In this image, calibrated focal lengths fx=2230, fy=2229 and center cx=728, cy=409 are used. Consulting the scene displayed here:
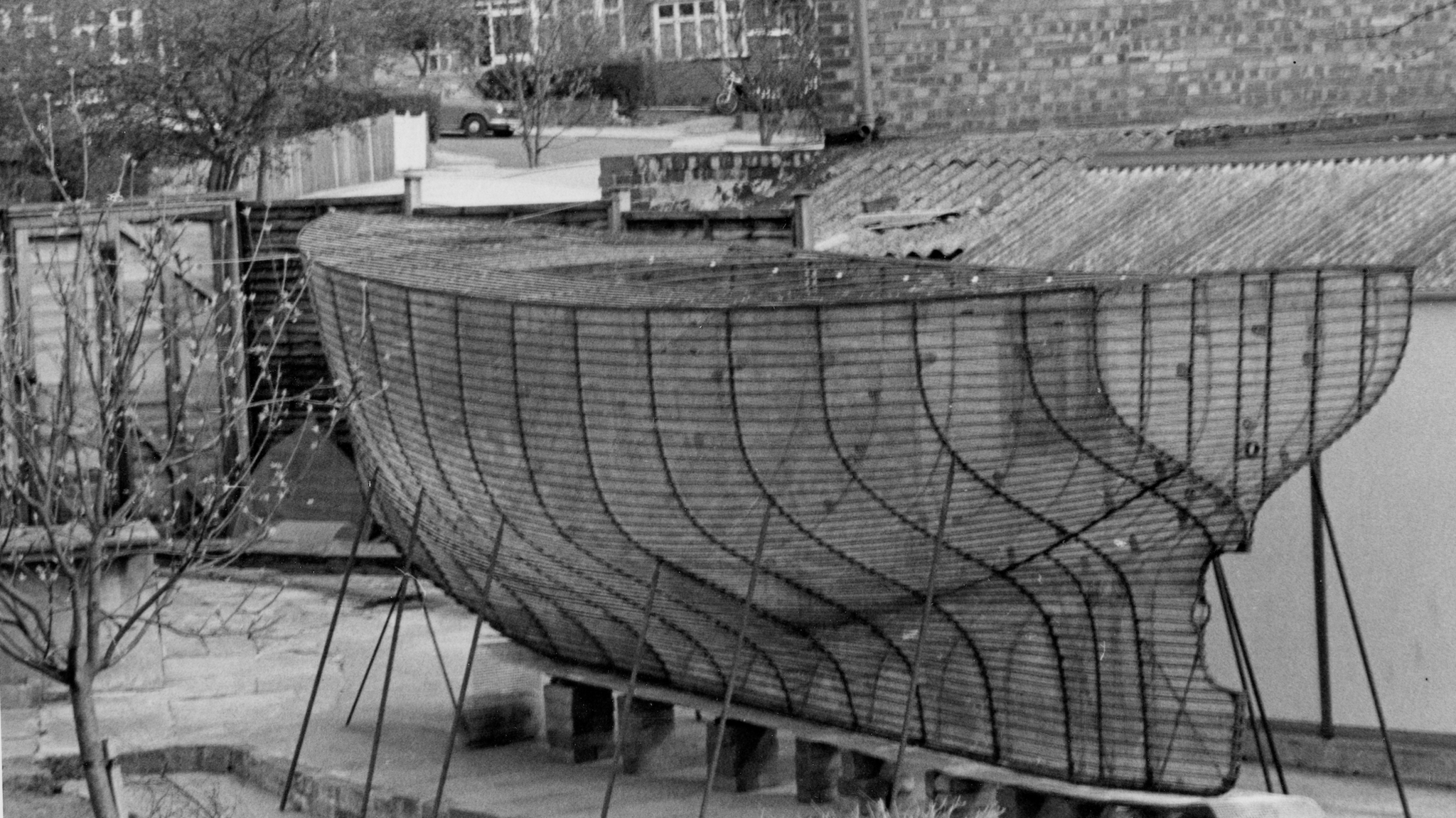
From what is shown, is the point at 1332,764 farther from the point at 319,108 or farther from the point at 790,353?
the point at 319,108

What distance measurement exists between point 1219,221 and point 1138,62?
19.8ft

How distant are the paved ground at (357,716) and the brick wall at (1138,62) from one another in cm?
601

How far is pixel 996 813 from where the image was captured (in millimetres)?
8672

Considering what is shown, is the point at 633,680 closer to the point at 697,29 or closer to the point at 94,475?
the point at 94,475

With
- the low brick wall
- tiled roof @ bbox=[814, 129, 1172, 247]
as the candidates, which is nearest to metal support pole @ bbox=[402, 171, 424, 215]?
the low brick wall

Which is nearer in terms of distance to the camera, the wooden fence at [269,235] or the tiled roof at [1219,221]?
the tiled roof at [1219,221]

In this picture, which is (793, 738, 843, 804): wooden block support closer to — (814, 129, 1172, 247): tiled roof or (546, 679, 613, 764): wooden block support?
(546, 679, 613, 764): wooden block support

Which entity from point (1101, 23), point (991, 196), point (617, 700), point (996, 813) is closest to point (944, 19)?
point (1101, 23)

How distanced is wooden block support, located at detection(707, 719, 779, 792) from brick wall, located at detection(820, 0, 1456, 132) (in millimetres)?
8799

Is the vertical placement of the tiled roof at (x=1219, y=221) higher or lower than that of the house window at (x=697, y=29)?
lower

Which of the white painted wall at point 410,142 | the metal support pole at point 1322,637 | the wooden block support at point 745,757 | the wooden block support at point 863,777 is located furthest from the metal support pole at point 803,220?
the white painted wall at point 410,142

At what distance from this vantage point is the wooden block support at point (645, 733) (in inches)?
439

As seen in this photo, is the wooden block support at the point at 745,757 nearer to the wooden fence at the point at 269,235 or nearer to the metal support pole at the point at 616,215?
the wooden fence at the point at 269,235

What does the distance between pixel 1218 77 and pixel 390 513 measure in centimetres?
904
